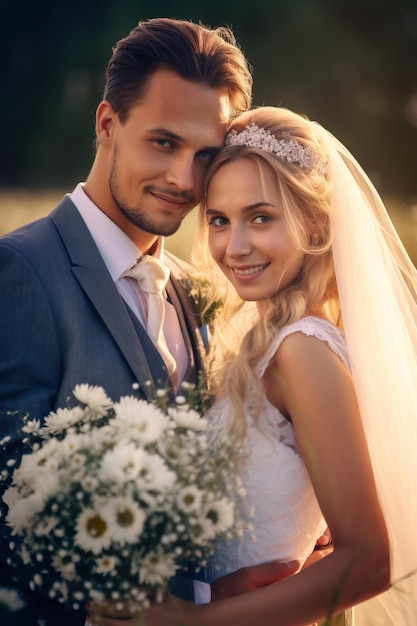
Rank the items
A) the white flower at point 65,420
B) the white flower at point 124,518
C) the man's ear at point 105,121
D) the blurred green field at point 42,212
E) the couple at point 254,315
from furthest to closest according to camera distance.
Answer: the blurred green field at point 42,212, the man's ear at point 105,121, the couple at point 254,315, the white flower at point 65,420, the white flower at point 124,518

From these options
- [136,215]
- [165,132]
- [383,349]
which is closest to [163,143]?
[165,132]

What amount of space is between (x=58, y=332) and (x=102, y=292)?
0.26 metres

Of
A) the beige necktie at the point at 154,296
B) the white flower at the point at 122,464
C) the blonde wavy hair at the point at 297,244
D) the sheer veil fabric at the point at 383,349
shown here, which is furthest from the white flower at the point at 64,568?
the beige necktie at the point at 154,296

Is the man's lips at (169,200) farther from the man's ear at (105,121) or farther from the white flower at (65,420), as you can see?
the white flower at (65,420)

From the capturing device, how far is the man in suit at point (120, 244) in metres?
3.04

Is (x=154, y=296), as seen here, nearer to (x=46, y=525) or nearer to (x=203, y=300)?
(x=203, y=300)

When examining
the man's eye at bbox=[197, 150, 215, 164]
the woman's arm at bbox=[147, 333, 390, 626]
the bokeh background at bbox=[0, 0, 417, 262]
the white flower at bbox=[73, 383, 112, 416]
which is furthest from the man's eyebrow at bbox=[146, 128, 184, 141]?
the bokeh background at bbox=[0, 0, 417, 262]

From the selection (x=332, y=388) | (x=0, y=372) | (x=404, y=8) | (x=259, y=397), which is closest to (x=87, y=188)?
(x=0, y=372)

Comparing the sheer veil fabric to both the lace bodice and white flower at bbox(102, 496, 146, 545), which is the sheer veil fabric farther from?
white flower at bbox(102, 496, 146, 545)

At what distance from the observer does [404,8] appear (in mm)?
9828

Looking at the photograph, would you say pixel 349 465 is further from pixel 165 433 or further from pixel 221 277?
pixel 221 277

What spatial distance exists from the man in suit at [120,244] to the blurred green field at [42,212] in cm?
273

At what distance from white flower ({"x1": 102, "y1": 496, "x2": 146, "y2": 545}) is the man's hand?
100 centimetres

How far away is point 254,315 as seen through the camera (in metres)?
3.71
